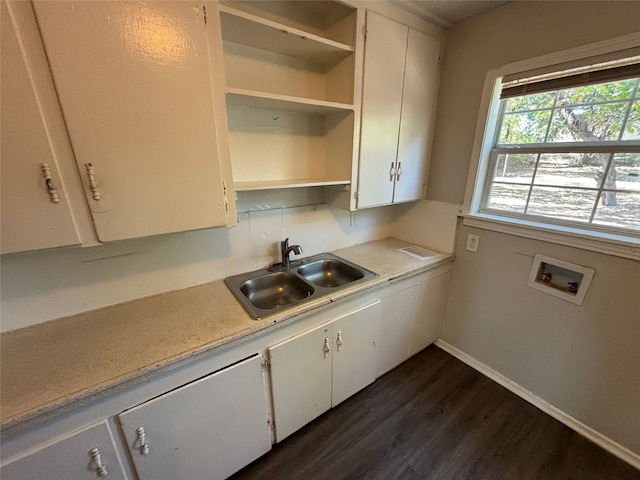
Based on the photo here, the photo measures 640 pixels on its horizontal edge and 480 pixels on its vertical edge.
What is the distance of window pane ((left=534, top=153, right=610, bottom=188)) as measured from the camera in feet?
4.63

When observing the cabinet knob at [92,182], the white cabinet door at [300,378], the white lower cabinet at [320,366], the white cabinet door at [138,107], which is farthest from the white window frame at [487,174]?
the cabinet knob at [92,182]

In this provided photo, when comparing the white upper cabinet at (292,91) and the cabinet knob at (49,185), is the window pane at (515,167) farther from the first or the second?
the cabinet knob at (49,185)

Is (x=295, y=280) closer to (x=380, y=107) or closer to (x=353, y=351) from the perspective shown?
(x=353, y=351)

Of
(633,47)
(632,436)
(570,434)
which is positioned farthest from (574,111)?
(570,434)

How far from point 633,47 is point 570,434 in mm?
2094

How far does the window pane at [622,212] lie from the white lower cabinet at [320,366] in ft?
4.36

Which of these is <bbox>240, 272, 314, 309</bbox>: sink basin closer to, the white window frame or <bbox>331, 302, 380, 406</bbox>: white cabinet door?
<bbox>331, 302, 380, 406</bbox>: white cabinet door

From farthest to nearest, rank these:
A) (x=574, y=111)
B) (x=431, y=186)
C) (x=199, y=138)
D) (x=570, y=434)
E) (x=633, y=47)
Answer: (x=431, y=186) < (x=570, y=434) < (x=574, y=111) < (x=633, y=47) < (x=199, y=138)

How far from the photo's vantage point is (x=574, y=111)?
1448 mm

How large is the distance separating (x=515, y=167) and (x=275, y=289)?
5.86ft

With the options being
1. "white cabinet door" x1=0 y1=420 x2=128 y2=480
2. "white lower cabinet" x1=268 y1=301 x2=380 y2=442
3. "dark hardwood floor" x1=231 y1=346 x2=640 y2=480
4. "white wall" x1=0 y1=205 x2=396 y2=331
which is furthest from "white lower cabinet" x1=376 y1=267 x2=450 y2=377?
"white cabinet door" x1=0 y1=420 x2=128 y2=480

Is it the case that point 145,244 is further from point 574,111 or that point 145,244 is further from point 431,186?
point 574,111

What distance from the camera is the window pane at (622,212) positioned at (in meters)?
1.33

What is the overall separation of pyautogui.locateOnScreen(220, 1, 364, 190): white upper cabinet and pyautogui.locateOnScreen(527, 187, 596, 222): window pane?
121 centimetres
